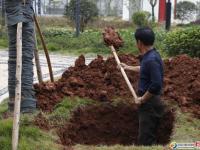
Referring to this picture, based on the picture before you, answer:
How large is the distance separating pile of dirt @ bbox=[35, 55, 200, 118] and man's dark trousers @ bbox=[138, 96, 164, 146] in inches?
45.0

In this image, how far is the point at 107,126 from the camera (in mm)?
7371

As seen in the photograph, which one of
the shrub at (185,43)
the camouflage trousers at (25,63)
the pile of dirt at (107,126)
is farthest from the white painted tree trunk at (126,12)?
the camouflage trousers at (25,63)

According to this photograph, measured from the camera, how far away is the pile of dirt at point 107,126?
6.86 m

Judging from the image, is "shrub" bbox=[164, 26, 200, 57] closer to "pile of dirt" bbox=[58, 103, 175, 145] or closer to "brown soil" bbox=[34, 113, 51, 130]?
"pile of dirt" bbox=[58, 103, 175, 145]

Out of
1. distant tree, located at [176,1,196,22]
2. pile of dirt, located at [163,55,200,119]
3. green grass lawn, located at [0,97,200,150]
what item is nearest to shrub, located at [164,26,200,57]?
pile of dirt, located at [163,55,200,119]

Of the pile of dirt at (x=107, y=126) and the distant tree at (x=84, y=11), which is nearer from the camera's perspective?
the pile of dirt at (x=107, y=126)

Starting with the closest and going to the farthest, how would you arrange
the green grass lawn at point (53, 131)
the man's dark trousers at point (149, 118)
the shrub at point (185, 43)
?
the green grass lawn at point (53, 131) < the man's dark trousers at point (149, 118) < the shrub at point (185, 43)

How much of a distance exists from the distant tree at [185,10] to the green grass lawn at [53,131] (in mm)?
26491

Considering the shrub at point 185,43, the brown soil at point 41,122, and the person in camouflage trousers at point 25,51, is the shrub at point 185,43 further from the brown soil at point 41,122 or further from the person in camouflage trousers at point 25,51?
the brown soil at point 41,122

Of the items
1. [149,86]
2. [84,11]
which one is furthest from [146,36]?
[84,11]

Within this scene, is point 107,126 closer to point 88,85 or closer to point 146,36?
point 88,85

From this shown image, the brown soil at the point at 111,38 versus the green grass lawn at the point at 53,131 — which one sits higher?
the brown soil at the point at 111,38

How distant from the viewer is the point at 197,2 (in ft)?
114

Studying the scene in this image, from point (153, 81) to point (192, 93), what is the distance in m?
2.04
